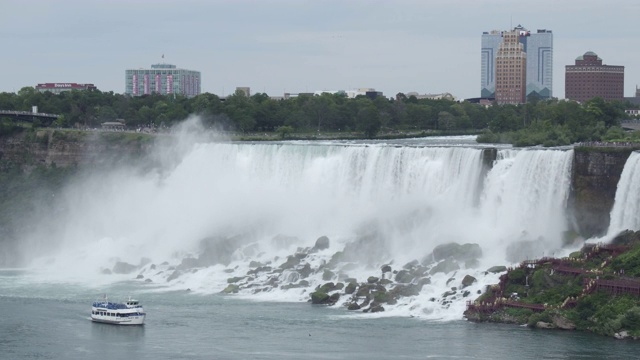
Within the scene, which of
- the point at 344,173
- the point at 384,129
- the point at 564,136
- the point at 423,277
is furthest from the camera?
the point at 384,129

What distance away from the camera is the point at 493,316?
53844 millimetres

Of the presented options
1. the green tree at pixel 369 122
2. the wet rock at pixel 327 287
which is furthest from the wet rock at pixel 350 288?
the green tree at pixel 369 122

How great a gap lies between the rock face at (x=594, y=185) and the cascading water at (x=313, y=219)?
55cm

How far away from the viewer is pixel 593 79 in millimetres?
186500

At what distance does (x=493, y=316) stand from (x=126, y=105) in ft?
230

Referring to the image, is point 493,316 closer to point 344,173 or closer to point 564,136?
point 344,173

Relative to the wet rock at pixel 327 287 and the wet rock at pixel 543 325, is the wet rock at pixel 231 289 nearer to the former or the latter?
the wet rock at pixel 327 287

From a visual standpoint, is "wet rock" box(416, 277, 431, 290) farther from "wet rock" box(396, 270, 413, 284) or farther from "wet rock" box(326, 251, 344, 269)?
"wet rock" box(326, 251, 344, 269)

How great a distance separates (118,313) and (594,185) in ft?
75.1

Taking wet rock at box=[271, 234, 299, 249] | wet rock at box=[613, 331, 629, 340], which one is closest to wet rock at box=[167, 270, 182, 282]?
wet rock at box=[271, 234, 299, 249]

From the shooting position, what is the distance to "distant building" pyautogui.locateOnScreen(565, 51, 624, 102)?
184 metres

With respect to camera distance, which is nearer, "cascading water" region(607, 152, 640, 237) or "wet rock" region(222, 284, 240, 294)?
"cascading water" region(607, 152, 640, 237)

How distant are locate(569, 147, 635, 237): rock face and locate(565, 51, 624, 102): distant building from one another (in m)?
121

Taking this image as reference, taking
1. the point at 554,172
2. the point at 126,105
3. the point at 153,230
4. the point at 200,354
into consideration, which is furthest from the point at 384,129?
the point at 200,354
